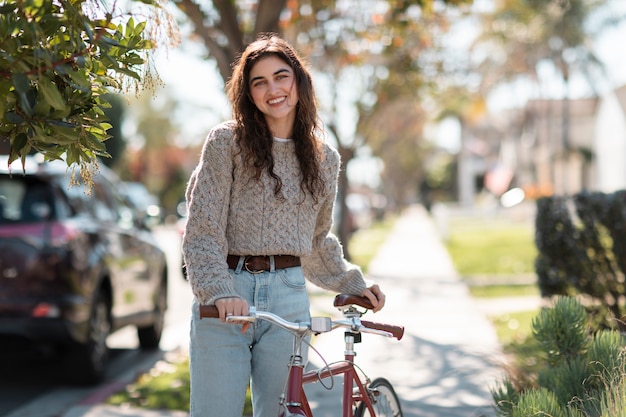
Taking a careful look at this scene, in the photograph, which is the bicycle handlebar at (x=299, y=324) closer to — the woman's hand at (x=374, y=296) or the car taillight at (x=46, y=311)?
the woman's hand at (x=374, y=296)

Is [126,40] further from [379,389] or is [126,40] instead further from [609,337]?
[609,337]

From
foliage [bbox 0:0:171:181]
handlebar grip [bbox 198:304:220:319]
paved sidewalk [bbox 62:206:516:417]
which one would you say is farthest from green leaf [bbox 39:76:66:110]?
paved sidewalk [bbox 62:206:516:417]

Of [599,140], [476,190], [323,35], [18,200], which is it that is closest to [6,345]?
[18,200]

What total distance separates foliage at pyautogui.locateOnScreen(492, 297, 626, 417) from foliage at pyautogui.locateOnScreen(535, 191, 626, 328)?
3.60 metres

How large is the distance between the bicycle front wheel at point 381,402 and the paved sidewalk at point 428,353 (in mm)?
1080

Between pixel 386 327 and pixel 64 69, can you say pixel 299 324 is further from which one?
pixel 64 69

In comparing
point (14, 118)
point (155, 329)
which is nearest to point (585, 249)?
point (155, 329)

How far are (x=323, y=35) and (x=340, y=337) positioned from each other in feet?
21.1

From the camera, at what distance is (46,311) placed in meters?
7.08

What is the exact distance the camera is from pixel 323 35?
14.8m

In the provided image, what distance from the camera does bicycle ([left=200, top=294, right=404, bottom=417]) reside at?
3.32 m

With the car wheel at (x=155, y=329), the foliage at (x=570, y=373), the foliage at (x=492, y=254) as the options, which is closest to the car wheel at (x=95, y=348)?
the car wheel at (x=155, y=329)

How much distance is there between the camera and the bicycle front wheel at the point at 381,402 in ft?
12.5

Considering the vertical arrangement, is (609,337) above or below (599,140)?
below
